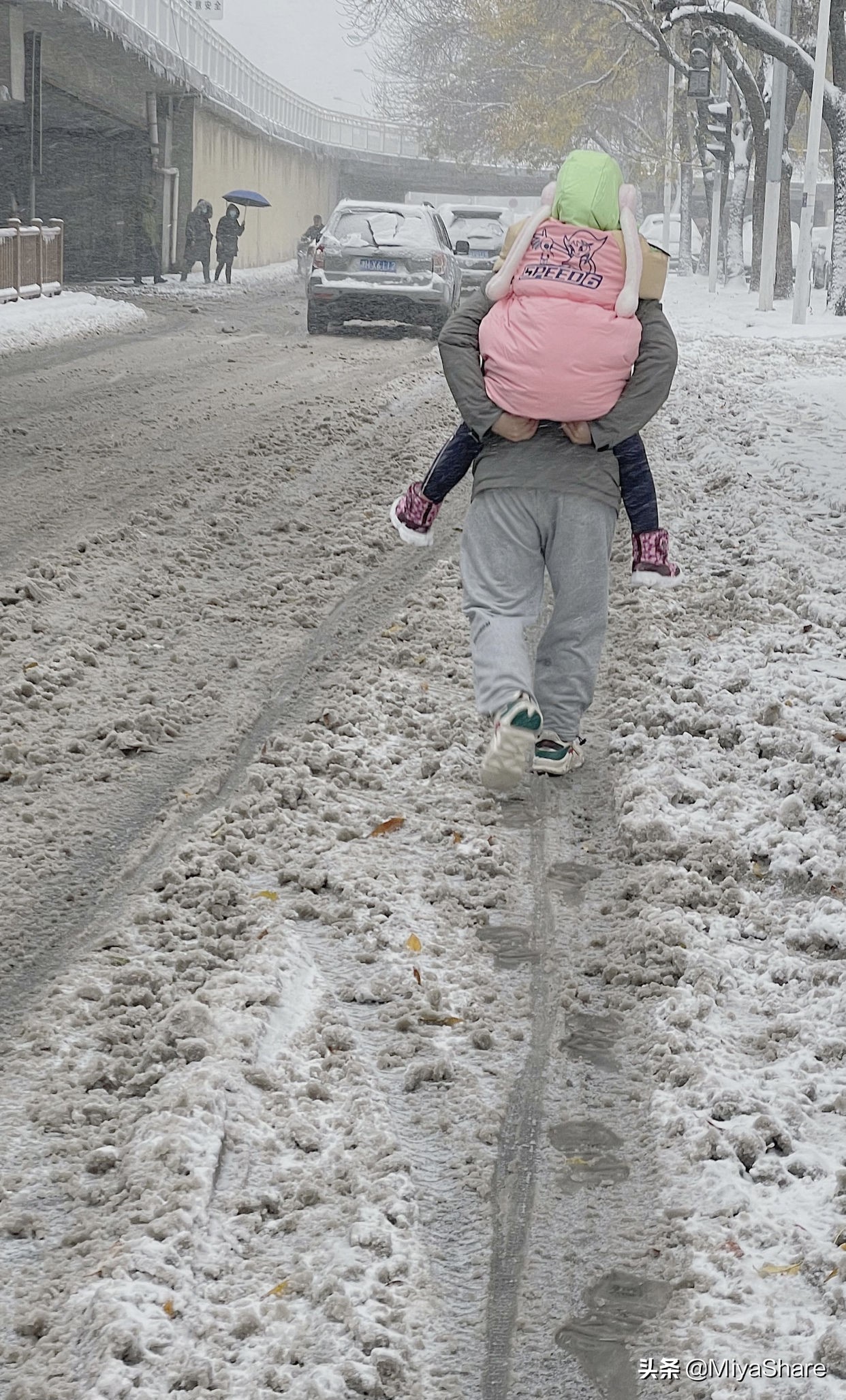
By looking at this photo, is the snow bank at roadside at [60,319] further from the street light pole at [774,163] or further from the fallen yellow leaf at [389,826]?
the fallen yellow leaf at [389,826]

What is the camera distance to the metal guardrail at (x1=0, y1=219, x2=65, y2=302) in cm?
2012

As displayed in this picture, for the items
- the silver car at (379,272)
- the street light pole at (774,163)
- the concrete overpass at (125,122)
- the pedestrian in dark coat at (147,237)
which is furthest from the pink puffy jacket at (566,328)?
the pedestrian in dark coat at (147,237)

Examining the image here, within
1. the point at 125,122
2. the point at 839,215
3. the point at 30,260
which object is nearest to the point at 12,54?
the point at 30,260

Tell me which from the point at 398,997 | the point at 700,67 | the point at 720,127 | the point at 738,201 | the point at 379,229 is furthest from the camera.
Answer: the point at 738,201

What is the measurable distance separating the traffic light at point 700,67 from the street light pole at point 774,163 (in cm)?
116

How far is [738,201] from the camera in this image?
35.2 meters

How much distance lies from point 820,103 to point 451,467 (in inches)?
809

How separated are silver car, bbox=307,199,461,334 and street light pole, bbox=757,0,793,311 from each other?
8.35 metres

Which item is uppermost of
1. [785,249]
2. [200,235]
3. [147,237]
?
[785,249]

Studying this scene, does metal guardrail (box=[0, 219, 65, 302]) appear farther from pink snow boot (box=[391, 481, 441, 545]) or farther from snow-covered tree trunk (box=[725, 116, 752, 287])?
pink snow boot (box=[391, 481, 441, 545])

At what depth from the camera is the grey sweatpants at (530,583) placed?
4301 millimetres

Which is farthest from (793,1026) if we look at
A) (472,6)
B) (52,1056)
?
(472,6)

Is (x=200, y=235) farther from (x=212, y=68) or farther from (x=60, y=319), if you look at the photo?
(x=60, y=319)

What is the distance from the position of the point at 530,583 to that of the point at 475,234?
24.8m
